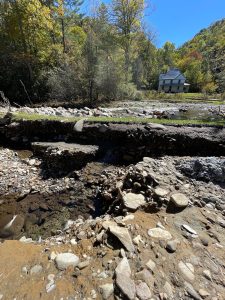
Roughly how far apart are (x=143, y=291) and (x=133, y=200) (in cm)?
193

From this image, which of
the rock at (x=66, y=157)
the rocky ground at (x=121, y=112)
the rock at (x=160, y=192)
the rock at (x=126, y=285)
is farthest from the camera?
the rocky ground at (x=121, y=112)

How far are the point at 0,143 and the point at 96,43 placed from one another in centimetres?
1060

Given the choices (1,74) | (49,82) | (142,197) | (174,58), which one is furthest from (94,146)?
(174,58)

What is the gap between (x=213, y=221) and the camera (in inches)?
156

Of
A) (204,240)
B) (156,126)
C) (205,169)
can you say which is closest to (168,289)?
(204,240)

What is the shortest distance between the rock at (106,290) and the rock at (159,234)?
3.46ft

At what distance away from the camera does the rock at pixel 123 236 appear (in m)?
3.17

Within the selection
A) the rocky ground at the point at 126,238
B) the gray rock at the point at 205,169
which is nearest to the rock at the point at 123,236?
the rocky ground at the point at 126,238

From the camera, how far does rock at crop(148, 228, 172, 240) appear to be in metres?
3.39

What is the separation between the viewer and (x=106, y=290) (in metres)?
2.62

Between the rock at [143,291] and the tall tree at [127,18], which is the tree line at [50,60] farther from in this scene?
the rock at [143,291]

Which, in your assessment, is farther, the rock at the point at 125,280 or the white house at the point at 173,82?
the white house at the point at 173,82

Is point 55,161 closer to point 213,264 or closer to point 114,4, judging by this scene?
point 213,264

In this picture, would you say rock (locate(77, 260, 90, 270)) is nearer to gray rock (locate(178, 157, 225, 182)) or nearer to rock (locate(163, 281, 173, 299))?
rock (locate(163, 281, 173, 299))
